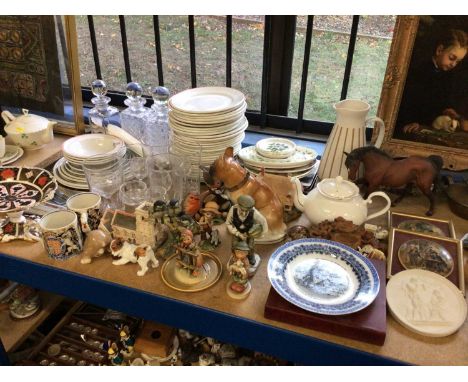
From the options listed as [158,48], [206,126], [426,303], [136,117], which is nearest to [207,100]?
[206,126]

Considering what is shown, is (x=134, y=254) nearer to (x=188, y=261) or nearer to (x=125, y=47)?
(x=188, y=261)

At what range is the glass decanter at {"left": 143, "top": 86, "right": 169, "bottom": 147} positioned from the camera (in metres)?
1.49

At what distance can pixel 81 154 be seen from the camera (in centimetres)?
133

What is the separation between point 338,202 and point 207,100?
57cm

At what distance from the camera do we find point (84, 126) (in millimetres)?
1596

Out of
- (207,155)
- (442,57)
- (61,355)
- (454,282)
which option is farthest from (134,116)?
(454,282)

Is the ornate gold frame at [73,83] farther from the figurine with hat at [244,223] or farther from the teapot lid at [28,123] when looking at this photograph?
the figurine with hat at [244,223]

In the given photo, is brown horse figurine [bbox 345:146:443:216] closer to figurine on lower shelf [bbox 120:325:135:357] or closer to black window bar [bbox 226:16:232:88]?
black window bar [bbox 226:16:232:88]

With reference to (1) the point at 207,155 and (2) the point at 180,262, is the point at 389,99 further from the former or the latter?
(2) the point at 180,262

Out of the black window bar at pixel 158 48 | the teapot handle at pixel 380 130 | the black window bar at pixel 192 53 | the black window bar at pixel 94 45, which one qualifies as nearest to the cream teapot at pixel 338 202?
the teapot handle at pixel 380 130

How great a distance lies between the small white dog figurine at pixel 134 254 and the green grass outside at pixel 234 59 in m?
0.92

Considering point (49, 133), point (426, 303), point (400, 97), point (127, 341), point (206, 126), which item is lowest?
point (127, 341)

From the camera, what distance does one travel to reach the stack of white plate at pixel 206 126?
1.28 m

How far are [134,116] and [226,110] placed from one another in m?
0.39
